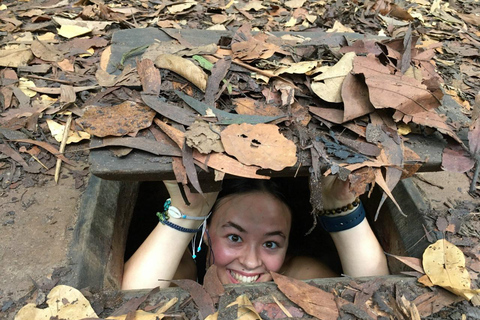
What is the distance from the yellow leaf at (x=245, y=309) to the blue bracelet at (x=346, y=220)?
2.03 ft

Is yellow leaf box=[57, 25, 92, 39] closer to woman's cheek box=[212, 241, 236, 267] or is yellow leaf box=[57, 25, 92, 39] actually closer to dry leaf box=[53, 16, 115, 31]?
dry leaf box=[53, 16, 115, 31]

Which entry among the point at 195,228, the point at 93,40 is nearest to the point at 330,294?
the point at 195,228

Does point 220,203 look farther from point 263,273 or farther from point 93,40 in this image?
point 93,40

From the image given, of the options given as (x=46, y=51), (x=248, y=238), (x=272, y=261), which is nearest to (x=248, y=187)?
(x=248, y=238)

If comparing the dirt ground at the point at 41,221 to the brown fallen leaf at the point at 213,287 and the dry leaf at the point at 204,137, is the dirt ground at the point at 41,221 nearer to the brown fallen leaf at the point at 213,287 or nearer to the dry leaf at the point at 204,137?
the brown fallen leaf at the point at 213,287

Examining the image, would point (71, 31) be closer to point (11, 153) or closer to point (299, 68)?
point (11, 153)

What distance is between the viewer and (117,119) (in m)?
1.23

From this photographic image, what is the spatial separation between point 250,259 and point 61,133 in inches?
38.7

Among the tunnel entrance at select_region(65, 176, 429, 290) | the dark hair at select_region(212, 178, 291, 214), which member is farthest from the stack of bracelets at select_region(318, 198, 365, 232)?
the dark hair at select_region(212, 178, 291, 214)

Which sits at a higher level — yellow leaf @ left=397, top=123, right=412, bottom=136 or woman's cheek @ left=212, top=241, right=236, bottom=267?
yellow leaf @ left=397, top=123, right=412, bottom=136

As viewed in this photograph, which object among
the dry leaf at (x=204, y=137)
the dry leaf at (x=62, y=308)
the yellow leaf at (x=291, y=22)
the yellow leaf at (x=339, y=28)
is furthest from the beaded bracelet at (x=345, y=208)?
the yellow leaf at (x=291, y=22)

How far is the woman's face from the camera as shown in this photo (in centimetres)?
176

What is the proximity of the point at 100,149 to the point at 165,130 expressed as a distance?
19 centimetres

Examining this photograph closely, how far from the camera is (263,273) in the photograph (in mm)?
1778
